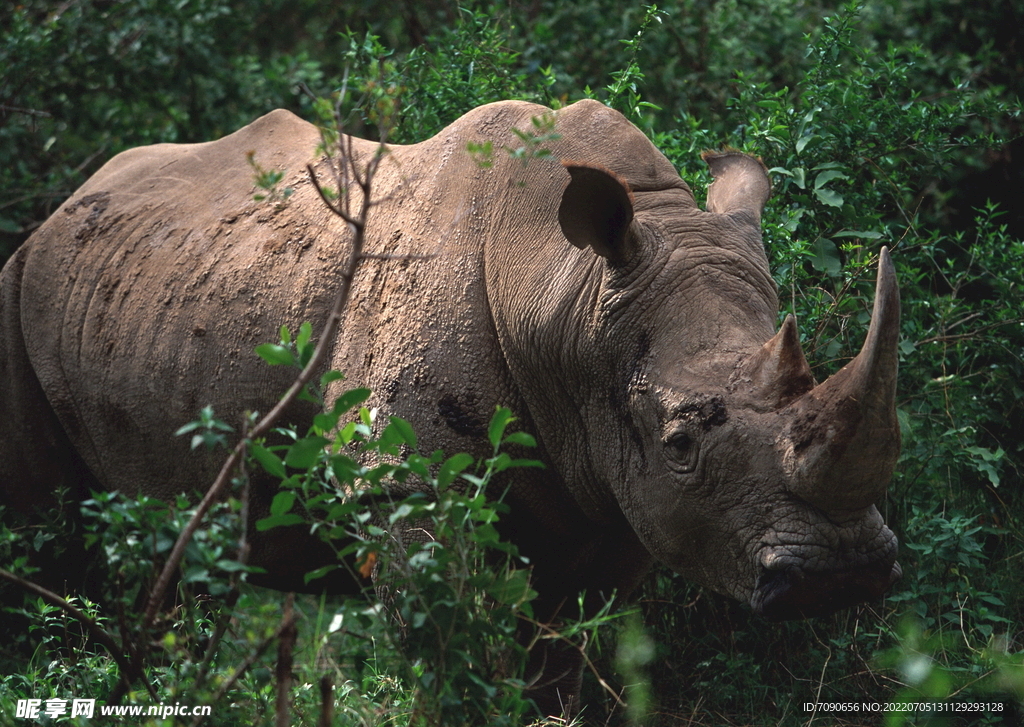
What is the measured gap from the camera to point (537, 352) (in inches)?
144

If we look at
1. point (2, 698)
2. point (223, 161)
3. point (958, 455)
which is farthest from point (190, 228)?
point (958, 455)

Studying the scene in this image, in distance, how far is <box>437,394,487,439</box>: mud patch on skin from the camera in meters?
3.66

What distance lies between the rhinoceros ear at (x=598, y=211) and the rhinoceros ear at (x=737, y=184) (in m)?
0.53

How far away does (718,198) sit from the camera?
13.5 ft

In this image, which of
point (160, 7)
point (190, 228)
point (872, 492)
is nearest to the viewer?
point (872, 492)

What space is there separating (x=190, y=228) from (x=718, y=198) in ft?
6.67

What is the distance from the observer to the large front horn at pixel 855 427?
2979 mm

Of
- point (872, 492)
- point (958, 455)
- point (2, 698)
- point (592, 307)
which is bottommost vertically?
point (958, 455)

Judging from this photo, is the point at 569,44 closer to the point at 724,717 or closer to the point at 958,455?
the point at 958,455

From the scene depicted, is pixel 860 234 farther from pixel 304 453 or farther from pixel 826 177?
pixel 304 453

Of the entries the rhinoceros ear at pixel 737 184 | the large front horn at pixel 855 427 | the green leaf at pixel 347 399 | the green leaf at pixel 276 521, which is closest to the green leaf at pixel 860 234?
the rhinoceros ear at pixel 737 184

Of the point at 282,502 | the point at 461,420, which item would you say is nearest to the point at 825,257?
the point at 461,420

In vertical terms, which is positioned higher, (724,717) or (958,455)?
(958,455)

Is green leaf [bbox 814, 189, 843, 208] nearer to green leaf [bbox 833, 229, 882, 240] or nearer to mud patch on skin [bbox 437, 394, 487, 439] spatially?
green leaf [bbox 833, 229, 882, 240]
